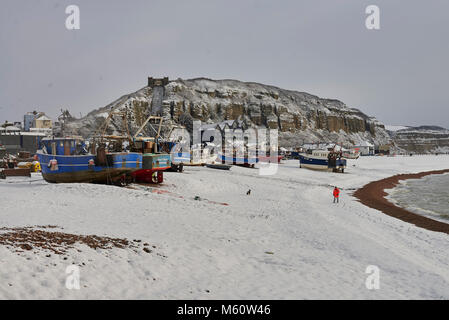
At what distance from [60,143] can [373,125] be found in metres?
179

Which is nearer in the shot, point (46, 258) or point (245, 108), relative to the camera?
point (46, 258)

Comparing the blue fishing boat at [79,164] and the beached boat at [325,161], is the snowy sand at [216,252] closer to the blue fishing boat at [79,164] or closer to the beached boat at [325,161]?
the blue fishing boat at [79,164]

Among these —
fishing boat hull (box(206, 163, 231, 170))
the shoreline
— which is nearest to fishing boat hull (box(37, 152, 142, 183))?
the shoreline

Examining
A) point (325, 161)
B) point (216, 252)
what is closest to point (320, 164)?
point (325, 161)

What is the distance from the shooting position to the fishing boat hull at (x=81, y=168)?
22.5 metres

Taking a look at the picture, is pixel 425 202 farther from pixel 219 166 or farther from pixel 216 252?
pixel 219 166

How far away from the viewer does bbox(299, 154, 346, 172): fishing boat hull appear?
53.6m

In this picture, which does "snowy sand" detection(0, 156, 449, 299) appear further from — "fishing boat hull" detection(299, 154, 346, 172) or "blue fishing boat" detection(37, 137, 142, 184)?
"fishing boat hull" detection(299, 154, 346, 172)

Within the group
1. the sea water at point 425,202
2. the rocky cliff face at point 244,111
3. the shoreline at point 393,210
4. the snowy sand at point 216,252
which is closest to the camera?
the snowy sand at point 216,252

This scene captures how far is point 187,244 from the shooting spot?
11078 mm

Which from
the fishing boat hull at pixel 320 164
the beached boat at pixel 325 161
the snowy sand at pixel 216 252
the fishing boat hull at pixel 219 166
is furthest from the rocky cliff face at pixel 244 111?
the snowy sand at pixel 216 252

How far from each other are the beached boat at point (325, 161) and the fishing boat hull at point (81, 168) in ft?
131

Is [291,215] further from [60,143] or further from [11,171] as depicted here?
[11,171]

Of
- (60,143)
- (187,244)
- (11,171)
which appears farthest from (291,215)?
(11,171)
